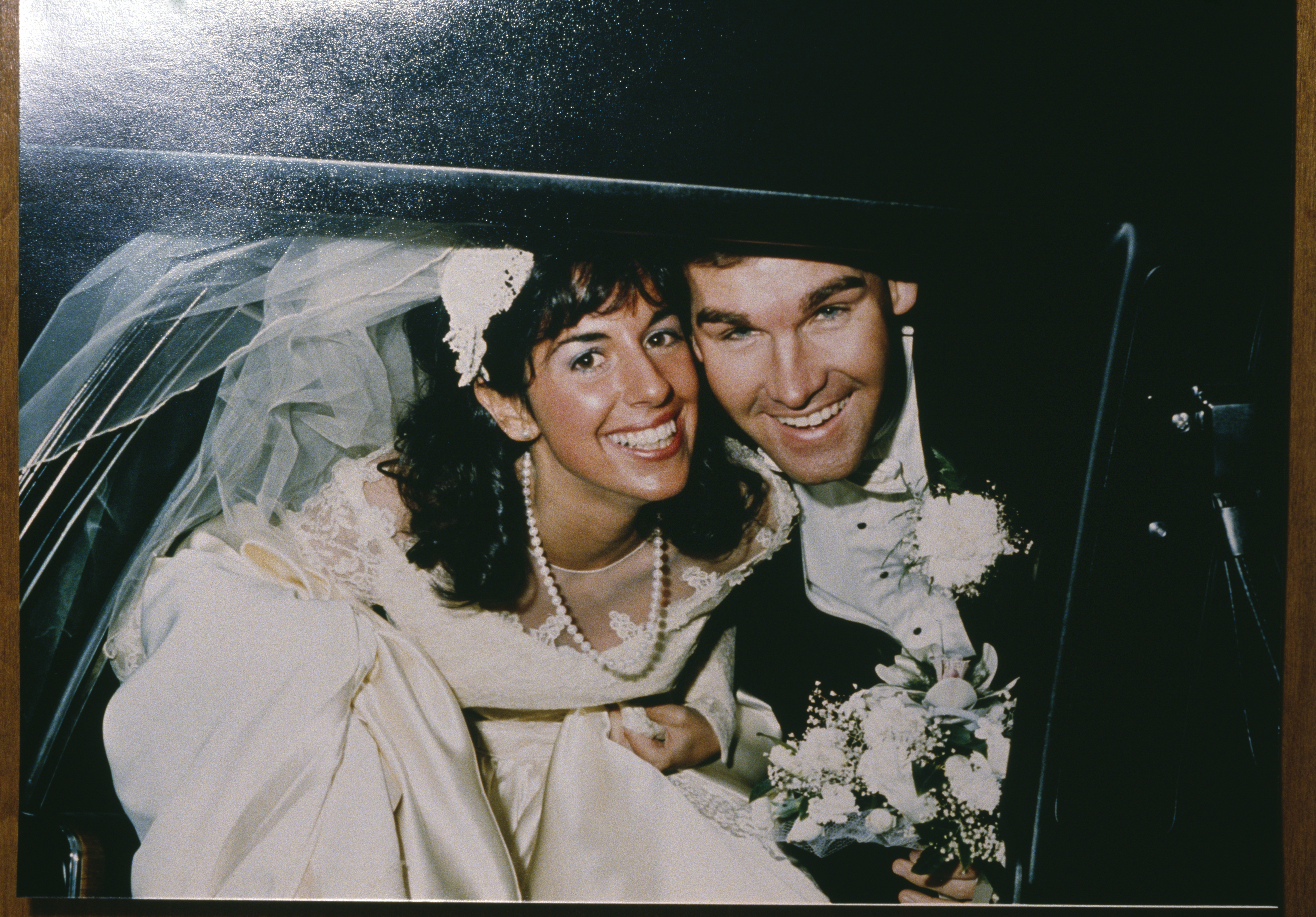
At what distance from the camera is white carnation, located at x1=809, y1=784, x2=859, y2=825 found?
104 centimetres

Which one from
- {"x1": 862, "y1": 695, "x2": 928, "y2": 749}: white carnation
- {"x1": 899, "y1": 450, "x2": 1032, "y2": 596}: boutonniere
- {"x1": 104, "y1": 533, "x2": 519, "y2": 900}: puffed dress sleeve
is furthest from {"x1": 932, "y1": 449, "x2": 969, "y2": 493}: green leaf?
{"x1": 104, "y1": 533, "x2": 519, "y2": 900}: puffed dress sleeve

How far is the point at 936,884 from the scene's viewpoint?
1.06 m

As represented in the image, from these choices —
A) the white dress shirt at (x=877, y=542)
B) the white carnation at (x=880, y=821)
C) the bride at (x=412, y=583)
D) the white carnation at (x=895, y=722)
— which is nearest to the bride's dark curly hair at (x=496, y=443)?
the bride at (x=412, y=583)

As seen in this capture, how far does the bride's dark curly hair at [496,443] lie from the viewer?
37.4 inches

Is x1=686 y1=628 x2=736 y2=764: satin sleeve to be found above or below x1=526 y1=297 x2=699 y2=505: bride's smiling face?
below

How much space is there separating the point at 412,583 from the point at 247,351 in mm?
328

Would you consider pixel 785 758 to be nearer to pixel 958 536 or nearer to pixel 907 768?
pixel 907 768

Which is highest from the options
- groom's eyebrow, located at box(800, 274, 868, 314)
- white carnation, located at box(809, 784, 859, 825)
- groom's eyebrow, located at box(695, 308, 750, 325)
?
groom's eyebrow, located at box(800, 274, 868, 314)

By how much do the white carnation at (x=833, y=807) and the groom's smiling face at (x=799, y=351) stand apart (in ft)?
1.27

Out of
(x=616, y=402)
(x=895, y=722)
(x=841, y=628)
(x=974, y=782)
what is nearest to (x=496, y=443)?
A: (x=616, y=402)

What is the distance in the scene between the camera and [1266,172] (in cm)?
103

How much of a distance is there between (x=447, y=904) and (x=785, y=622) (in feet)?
1.72

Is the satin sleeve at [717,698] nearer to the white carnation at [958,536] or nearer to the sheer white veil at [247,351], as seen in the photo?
the white carnation at [958,536]

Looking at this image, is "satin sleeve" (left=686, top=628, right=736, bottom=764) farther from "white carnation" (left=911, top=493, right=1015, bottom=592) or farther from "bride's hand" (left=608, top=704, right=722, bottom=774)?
"white carnation" (left=911, top=493, right=1015, bottom=592)
